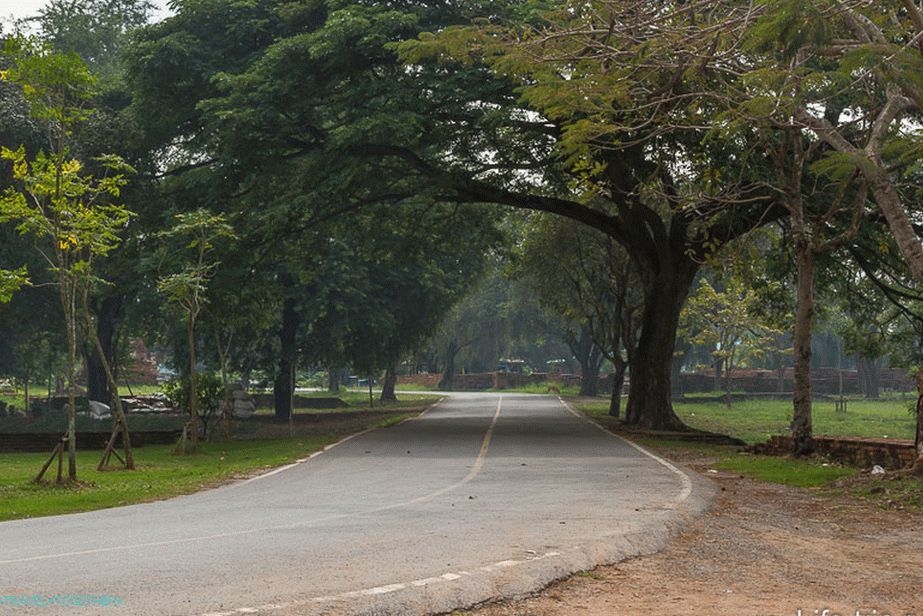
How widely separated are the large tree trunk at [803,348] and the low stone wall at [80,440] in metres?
17.4

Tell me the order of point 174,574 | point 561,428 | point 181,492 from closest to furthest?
point 174,574 < point 181,492 < point 561,428

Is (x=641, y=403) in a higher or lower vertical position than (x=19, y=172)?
lower

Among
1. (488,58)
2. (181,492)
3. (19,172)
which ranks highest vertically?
(488,58)

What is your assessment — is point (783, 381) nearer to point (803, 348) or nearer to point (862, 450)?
point (803, 348)

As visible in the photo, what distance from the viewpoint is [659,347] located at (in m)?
30.1

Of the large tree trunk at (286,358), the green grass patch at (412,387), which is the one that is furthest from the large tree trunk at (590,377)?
the large tree trunk at (286,358)

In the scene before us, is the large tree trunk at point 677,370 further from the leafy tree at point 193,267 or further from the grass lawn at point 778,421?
the leafy tree at point 193,267

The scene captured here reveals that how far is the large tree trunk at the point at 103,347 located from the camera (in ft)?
141

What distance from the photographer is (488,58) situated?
1697 cm

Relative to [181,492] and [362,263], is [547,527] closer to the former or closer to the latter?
[181,492]

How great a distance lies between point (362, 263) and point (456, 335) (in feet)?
144

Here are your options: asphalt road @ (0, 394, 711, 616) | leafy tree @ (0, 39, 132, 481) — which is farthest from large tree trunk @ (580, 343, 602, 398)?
leafy tree @ (0, 39, 132, 481)

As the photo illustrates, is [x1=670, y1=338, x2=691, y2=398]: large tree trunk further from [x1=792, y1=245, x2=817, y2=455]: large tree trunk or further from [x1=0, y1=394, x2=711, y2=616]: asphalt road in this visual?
[x1=0, y1=394, x2=711, y2=616]: asphalt road

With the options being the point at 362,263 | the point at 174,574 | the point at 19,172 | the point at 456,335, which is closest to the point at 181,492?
the point at 19,172
